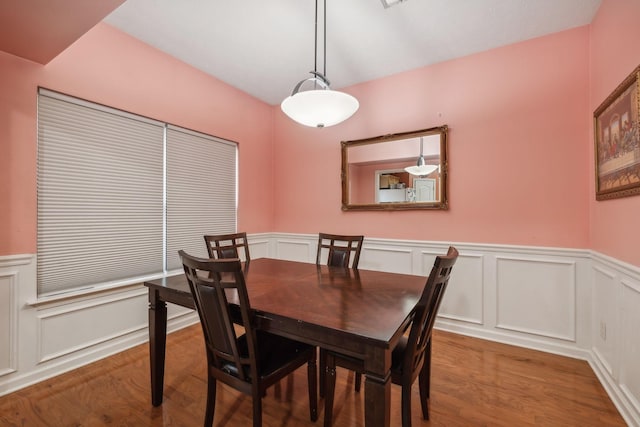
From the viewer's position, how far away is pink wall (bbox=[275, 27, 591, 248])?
2316 millimetres

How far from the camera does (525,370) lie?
6.93 ft

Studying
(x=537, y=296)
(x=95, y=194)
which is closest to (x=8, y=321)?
(x=95, y=194)

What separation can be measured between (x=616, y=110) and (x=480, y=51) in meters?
1.28

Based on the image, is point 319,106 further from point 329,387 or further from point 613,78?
point 613,78

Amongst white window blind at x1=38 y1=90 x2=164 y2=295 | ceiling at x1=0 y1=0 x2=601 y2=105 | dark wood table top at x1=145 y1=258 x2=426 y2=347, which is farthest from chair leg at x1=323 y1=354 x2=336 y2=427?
ceiling at x1=0 y1=0 x2=601 y2=105

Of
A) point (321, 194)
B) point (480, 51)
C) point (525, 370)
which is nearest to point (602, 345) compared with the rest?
point (525, 370)

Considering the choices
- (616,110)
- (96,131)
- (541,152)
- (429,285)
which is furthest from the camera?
(541,152)

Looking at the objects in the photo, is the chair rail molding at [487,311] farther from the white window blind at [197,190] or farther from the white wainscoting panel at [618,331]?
the white window blind at [197,190]

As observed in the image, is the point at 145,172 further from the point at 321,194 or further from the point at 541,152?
the point at 541,152

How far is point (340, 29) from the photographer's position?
7.67 ft

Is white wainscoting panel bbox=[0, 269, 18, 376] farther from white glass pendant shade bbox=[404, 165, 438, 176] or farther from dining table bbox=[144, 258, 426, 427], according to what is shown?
white glass pendant shade bbox=[404, 165, 438, 176]

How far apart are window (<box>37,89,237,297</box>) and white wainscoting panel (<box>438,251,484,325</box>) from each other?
2.59 meters

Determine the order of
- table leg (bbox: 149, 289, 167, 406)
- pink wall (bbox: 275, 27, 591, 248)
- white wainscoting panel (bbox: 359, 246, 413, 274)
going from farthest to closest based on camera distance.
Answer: white wainscoting panel (bbox: 359, 246, 413, 274), pink wall (bbox: 275, 27, 591, 248), table leg (bbox: 149, 289, 167, 406)

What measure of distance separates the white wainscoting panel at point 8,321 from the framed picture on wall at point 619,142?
147 inches
